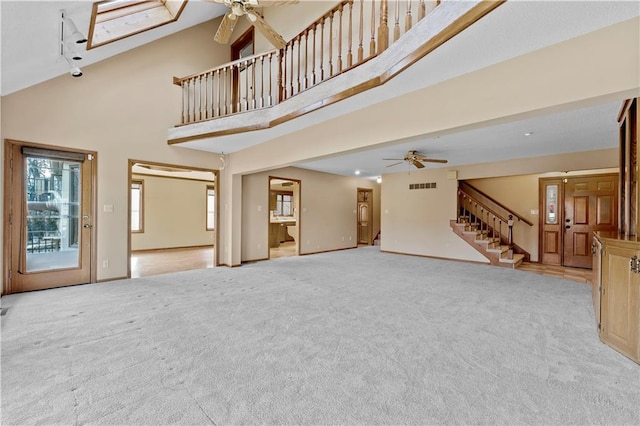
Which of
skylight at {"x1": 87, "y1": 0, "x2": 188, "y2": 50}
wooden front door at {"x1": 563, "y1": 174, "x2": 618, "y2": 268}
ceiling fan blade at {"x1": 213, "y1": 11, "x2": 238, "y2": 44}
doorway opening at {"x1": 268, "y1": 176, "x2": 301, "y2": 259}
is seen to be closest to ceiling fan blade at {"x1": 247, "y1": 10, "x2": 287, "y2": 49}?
ceiling fan blade at {"x1": 213, "y1": 11, "x2": 238, "y2": 44}

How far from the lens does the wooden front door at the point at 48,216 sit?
404cm

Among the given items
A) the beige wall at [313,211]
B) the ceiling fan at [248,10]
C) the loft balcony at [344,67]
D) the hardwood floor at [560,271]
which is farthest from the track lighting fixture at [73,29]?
the hardwood floor at [560,271]

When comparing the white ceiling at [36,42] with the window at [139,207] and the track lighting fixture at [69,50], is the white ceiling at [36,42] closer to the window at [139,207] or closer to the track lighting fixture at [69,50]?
the track lighting fixture at [69,50]

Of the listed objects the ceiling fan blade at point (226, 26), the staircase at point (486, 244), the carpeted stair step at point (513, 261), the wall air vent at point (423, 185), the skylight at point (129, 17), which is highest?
the skylight at point (129, 17)

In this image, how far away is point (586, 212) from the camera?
645 cm

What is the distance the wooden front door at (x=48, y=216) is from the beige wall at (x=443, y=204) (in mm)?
7311

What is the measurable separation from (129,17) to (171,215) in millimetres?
5789

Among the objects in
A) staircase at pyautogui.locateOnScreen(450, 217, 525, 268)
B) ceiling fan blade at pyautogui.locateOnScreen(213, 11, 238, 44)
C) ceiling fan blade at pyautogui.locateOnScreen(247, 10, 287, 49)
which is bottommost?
staircase at pyautogui.locateOnScreen(450, 217, 525, 268)

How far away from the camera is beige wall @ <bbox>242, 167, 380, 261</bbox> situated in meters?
6.92

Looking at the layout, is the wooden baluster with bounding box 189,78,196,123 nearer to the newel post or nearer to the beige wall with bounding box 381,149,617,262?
the beige wall with bounding box 381,149,617,262

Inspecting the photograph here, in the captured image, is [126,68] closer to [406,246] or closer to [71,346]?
[71,346]

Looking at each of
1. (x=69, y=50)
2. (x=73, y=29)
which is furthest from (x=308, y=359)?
(x=69, y=50)

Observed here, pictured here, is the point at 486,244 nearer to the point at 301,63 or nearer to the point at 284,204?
the point at 301,63

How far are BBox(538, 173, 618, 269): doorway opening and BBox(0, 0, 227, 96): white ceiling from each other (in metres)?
9.07
